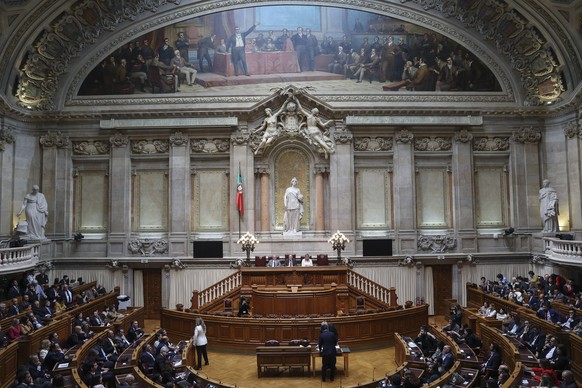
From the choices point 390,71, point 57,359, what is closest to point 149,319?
point 57,359

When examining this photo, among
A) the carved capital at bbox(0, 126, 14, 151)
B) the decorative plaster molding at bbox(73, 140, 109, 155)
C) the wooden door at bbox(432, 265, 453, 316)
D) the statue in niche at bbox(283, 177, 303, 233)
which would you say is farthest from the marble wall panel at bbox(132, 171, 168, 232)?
the wooden door at bbox(432, 265, 453, 316)

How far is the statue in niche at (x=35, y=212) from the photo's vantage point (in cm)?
2216

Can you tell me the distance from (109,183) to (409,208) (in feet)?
48.5

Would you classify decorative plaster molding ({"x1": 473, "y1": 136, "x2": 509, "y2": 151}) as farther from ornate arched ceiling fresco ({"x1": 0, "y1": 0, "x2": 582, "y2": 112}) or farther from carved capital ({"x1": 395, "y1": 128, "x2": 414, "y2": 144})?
carved capital ({"x1": 395, "y1": 128, "x2": 414, "y2": 144})

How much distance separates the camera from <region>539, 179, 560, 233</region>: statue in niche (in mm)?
22203

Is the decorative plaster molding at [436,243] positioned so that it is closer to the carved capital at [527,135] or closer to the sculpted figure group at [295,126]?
the carved capital at [527,135]

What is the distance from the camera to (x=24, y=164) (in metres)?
23.7

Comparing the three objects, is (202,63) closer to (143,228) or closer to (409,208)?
(143,228)

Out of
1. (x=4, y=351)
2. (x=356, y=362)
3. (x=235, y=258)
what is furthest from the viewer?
(x=235, y=258)

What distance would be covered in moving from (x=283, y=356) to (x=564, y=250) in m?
12.8

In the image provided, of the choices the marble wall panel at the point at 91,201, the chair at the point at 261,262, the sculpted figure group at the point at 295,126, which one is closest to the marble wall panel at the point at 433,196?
the sculpted figure group at the point at 295,126

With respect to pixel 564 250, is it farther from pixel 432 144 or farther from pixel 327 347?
pixel 327 347

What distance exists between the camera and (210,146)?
24469 millimetres

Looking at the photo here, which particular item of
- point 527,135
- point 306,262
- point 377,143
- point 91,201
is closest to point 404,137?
point 377,143
